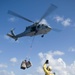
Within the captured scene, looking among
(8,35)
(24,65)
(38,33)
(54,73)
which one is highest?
(8,35)

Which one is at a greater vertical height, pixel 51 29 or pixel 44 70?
pixel 51 29

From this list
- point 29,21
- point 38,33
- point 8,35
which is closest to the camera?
point 38,33

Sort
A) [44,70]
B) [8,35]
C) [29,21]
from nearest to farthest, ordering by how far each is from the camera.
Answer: [44,70], [29,21], [8,35]

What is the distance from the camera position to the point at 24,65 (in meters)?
18.2

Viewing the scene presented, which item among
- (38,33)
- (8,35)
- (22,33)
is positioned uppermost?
(8,35)

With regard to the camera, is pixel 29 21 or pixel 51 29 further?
pixel 29 21

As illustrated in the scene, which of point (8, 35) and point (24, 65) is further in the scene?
point (8, 35)

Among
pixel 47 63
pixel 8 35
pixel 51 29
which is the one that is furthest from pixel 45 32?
pixel 47 63

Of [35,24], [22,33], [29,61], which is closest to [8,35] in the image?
[22,33]

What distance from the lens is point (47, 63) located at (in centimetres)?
1244

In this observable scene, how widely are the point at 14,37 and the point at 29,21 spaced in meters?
5.58

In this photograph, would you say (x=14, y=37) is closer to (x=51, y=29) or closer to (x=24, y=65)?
(x=51, y=29)

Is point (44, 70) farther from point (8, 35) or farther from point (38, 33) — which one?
point (8, 35)

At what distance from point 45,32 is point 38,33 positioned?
1.19 m
